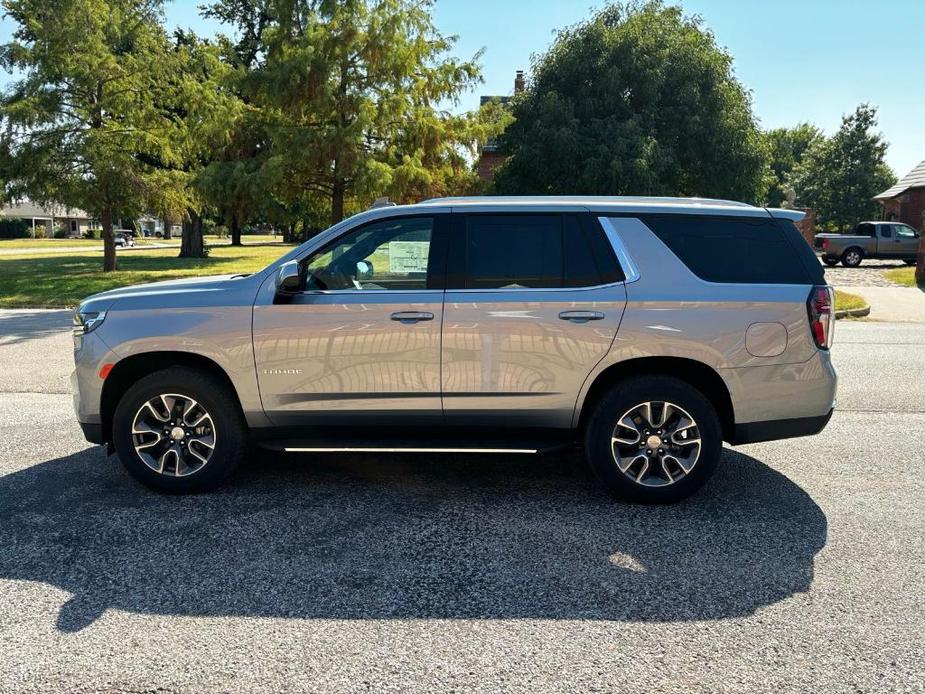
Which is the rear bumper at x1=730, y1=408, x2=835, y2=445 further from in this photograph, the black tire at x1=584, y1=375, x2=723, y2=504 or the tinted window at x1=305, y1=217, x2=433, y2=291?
the tinted window at x1=305, y1=217, x2=433, y2=291

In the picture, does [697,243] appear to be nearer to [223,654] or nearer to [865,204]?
[223,654]

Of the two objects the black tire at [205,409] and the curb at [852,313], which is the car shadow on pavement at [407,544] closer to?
the black tire at [205,409]

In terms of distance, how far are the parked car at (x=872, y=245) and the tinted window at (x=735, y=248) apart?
3055 cm

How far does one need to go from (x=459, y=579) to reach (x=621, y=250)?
2.26m

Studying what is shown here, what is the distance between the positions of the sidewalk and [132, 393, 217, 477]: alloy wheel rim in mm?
14965

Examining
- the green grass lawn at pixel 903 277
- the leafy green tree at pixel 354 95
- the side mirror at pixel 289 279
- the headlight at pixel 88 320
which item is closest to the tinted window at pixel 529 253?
the side mirror at pixel 289 279

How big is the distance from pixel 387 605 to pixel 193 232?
1515 inches

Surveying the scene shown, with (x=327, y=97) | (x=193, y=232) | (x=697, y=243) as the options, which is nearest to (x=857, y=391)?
(x=697, y=243)

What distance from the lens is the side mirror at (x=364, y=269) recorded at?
194 inches

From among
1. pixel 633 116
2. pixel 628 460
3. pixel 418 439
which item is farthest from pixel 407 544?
pixel 633 116

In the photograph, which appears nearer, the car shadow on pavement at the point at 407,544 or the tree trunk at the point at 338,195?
the car shadow on pavement at the point at 407,544

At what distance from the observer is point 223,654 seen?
10.1 feet

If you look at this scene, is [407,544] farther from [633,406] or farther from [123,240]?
[123,240]

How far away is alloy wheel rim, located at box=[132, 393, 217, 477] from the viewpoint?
4.81 m
